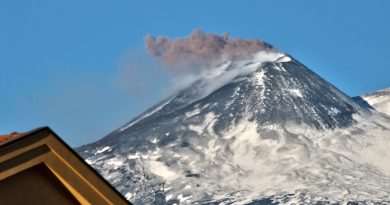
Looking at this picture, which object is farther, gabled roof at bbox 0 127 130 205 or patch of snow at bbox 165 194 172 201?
patch of snow at bbox 165 194 172 201

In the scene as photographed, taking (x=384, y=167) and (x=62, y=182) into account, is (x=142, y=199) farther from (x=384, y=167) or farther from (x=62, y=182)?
(x=62, y=182)

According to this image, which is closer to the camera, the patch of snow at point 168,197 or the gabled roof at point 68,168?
the gabled roof at point 68,168

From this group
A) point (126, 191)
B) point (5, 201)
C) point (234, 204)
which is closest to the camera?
point (5, 201)

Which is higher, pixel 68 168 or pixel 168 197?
pixel 168 197

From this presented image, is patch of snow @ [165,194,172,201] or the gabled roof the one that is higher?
patch of snow @ [165,194,172,201]

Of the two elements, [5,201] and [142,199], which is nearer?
[5,201]

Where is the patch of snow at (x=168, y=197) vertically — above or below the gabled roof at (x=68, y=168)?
above

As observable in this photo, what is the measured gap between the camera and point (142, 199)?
19138cm

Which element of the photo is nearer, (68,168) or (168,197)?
(68,168)

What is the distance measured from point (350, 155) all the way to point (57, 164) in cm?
19237

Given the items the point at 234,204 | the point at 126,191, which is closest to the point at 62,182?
the point at 234,204

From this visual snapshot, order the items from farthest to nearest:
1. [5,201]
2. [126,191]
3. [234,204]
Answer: [126,191]
[234,204]
[5,201]

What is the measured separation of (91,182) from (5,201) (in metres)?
0.58

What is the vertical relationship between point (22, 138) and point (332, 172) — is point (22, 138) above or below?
below
